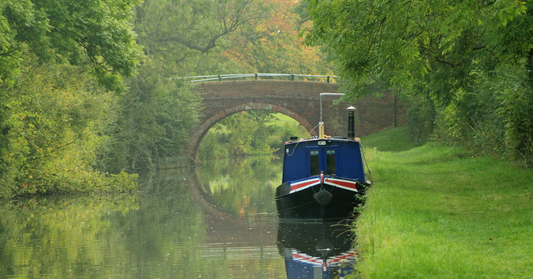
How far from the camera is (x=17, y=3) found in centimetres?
1280

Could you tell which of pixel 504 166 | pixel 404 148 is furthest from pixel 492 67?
pixel 404 148

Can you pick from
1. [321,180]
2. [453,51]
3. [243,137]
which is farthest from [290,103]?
[321,180]

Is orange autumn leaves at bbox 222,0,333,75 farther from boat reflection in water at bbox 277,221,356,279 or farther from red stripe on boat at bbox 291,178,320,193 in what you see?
boat reflection in water at bbox 277,221,356,279

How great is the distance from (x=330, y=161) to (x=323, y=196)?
4.76 ft

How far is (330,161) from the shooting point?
41.8 feet

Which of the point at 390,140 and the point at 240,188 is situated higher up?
the point at 390,140

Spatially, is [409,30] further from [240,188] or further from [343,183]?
[240,188]

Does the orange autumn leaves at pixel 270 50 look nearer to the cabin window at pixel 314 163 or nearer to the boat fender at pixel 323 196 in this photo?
the cabin window at pixel 314 163

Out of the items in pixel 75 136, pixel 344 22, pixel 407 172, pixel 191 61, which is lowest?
pixel 407 172

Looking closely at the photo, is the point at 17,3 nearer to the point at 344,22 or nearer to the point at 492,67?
the point at 344,22

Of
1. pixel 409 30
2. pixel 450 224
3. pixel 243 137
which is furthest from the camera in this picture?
pixel 243 137

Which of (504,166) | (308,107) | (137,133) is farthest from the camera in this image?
(308,107)

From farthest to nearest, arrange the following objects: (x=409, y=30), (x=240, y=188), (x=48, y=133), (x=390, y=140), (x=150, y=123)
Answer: (x=390, y=140) < (x=150, y=123) < (x=240, y=188) < (x=48, y=133) < (x=409, y=30)

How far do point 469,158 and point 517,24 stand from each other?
31.5 feet
